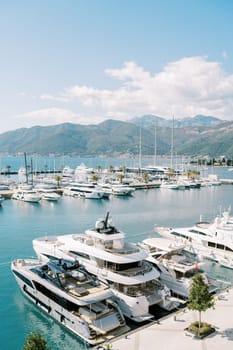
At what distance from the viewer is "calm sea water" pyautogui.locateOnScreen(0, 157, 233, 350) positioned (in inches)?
742

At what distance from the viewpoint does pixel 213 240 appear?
3178 centimetres

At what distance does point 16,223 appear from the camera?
47.7 m

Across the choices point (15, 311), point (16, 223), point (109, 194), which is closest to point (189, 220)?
point (16, 223)

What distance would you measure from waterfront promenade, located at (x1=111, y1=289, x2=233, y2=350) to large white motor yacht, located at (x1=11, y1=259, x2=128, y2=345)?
1.47 m

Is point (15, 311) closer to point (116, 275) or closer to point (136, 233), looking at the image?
point (116, 275)

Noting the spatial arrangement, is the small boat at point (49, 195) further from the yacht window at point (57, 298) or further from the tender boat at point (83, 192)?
the yacht window at point (57, 298)

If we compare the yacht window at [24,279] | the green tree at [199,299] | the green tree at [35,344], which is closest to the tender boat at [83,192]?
the yacht window at [24,279]

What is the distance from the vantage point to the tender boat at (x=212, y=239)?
101 feet

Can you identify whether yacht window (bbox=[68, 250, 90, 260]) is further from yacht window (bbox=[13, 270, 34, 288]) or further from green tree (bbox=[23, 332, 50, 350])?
green tree (bbox=[23, 332, 50, 350])

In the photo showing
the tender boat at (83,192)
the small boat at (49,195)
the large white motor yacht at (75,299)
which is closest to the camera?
the large white motor yacht at (75,299)

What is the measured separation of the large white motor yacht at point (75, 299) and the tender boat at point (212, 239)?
14.8 meters

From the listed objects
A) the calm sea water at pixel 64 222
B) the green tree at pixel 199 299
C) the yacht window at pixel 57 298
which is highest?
the green tree at pixel 199 299

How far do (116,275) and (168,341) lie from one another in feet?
16.9

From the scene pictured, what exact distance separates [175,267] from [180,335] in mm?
7550
